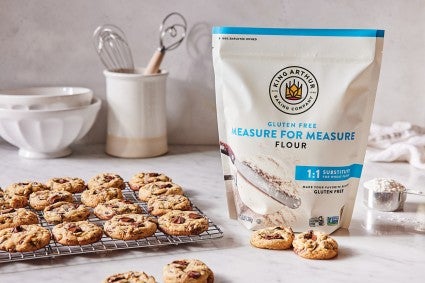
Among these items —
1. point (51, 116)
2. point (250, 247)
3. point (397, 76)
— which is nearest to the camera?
point (250, 247)

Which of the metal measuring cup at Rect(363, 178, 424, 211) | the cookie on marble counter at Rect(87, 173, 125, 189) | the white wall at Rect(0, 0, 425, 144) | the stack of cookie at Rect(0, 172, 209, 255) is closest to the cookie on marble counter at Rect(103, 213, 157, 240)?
the stack of cookie at Rect(0, 172, 209, 255)

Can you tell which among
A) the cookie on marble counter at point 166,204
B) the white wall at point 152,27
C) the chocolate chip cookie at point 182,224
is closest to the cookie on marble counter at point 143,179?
the cookie on marble counter at point 166,204

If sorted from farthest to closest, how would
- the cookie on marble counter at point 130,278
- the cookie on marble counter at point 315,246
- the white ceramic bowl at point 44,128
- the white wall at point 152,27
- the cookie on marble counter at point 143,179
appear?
the white wall at point 152,27 → the white ceramic bowl at point 44,128 → the cookie on marble counter at point 143,179 → the cookie on marble counter at point 315,246 → the cookie on marble counter at point 130,278

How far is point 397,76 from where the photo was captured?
5.47 feet

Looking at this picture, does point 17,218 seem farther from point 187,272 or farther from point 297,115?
point 297,115

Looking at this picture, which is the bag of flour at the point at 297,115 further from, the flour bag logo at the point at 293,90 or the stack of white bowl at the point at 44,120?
the stack of white bowl at the point at 44,120

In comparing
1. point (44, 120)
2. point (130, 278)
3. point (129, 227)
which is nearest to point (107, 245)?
point (129, 227)

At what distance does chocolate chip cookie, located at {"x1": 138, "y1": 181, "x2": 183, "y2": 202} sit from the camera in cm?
114

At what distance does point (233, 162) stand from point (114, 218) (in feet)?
0.68

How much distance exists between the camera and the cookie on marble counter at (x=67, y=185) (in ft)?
3.85

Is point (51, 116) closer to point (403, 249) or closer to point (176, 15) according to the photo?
point (176, 15)

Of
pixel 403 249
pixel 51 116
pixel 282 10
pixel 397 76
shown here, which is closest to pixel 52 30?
pixel 51 116

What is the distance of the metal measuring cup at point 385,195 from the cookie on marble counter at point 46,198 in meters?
0.53

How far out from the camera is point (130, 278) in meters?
0.80
